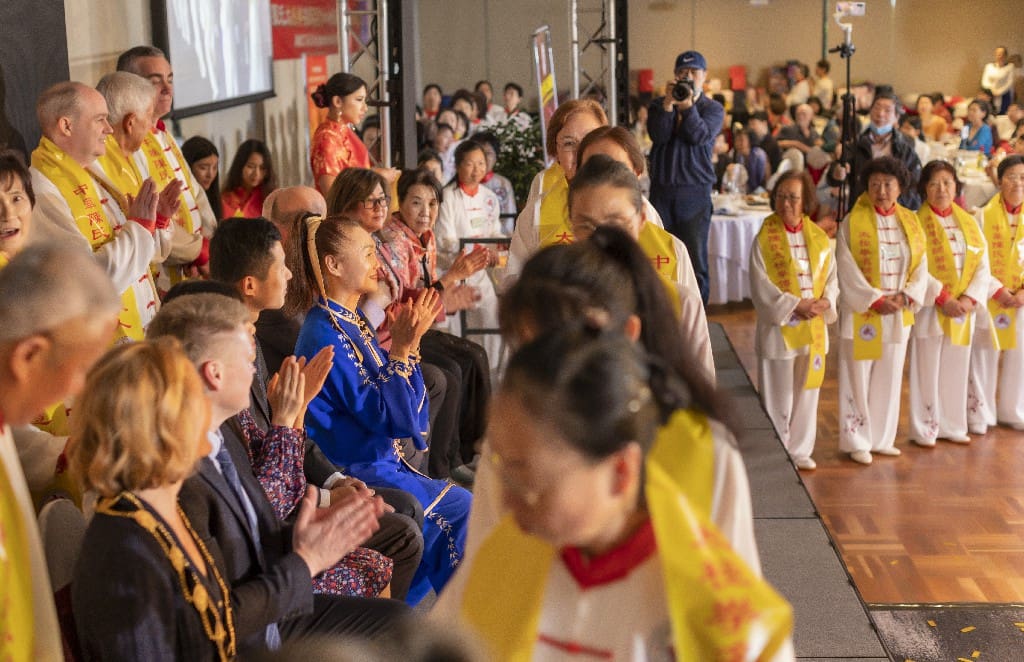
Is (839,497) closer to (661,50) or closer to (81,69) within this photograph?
(81,69)

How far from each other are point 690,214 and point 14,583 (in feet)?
18.7

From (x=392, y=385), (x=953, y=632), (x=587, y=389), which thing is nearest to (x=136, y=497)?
(x=587, y=389)

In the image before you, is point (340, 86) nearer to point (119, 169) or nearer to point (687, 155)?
point (119, 169)

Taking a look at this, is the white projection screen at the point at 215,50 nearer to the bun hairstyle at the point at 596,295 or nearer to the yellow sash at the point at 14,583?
the yellow sash at the point at 14,583

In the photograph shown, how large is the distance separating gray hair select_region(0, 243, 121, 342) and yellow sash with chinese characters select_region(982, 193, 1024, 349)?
526 cm

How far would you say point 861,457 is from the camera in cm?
580

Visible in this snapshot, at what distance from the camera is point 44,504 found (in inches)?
83.5

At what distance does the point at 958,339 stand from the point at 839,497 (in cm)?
120

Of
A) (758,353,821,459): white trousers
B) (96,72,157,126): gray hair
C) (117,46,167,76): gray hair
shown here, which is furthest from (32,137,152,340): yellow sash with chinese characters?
(758,353,821,459): white trousers

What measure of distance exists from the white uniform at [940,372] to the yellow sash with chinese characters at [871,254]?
23 cm

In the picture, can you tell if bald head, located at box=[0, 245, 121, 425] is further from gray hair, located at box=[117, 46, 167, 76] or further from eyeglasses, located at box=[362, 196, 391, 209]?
gray hair, located at box=[117, 46, 167, 76]

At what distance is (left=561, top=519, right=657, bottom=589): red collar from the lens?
4.35 ft

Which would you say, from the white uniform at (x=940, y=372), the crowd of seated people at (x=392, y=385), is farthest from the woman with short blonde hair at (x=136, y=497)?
the white uniform at (x=940, y=372)

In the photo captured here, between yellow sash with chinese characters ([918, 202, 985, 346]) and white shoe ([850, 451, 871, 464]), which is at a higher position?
yellow sash with chinese characters ([918, 202, 985, 346])
